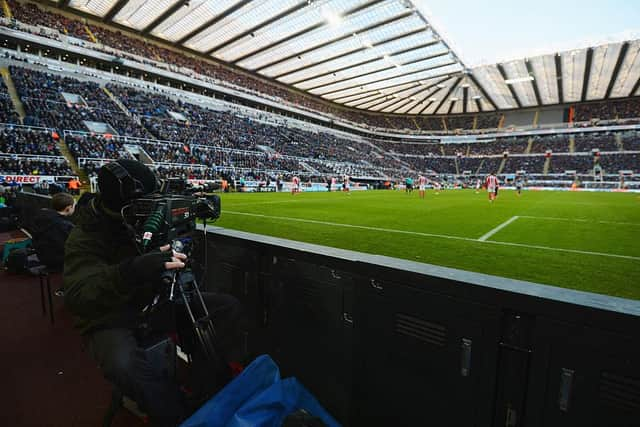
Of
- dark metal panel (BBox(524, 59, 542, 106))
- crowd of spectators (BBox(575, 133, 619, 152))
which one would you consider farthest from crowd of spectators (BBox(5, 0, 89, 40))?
crowd of spectators (BBox(575, 133, 619, 152))

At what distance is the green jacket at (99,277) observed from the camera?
1.77 metres

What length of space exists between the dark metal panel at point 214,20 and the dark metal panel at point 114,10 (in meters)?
7.03

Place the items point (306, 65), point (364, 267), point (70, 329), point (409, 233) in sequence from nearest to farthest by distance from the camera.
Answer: point (364, 267) → point (70, 329) → point (409, 233) → point (306, 65)

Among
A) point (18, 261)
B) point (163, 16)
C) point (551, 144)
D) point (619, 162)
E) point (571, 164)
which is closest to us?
point (18, 261)

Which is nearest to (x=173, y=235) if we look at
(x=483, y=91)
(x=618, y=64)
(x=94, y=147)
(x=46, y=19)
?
(x=94, y=147)

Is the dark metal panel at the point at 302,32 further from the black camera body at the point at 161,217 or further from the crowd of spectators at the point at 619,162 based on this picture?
the crowd of spectators at the point at 619,162

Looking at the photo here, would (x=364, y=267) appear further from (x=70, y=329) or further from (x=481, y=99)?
(x=481, y=99)

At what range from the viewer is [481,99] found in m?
59.1

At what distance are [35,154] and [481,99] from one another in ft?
212

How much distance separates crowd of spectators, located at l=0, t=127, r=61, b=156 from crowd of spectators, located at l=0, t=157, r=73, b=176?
3.09ft

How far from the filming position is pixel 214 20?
108 ft

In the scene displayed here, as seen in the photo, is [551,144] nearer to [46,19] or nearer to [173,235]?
[173,235]

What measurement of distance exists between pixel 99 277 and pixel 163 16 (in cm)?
4125

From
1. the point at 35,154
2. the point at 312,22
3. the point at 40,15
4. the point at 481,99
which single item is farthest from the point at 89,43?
the point at 481,99
